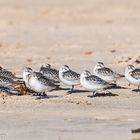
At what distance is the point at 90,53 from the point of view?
25.2 metres

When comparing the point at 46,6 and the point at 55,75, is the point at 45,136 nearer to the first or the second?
the point at 55,75

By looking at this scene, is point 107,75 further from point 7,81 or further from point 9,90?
point 9,90

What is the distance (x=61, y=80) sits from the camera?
1720 cm

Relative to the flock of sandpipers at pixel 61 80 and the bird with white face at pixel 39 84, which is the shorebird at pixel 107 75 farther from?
the bird with white face at pixel 39 84

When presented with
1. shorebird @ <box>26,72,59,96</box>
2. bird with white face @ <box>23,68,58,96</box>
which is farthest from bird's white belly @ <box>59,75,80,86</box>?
shorebird @ <box>26,72,59,96</box>

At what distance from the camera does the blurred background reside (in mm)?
24031

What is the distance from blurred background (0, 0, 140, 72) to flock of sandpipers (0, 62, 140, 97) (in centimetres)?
341

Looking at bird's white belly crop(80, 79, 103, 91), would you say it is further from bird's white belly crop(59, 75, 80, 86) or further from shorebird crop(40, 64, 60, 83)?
shorebird crop(40, 64, 60, 83)

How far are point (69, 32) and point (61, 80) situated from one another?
1763 cm

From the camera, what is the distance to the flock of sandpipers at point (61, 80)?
1611 cm

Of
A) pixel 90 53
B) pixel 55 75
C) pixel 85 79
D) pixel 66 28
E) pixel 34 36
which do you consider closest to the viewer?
pixel 85 79

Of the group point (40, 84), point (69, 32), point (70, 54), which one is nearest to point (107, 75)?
point (40, 84)

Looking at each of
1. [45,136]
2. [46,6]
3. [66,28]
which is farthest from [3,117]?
[46,6]

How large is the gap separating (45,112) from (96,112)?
854 millimetres
